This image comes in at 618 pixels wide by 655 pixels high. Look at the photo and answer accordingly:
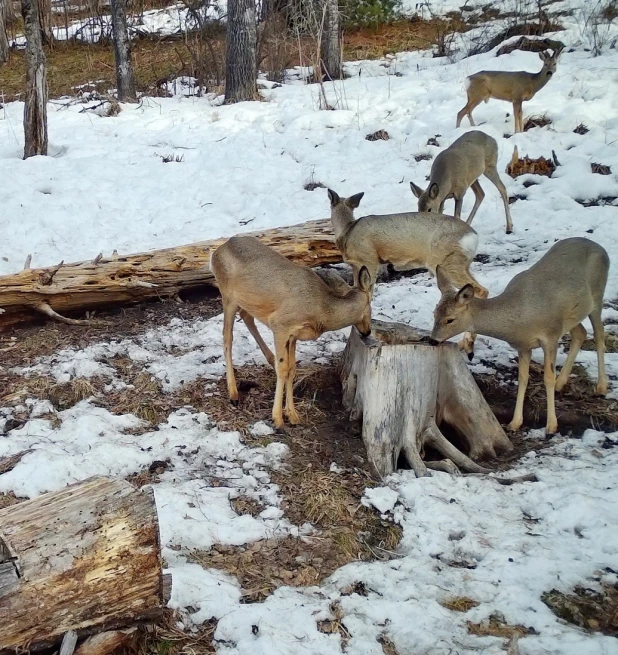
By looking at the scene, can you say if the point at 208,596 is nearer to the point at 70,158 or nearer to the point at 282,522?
the point at 282,522

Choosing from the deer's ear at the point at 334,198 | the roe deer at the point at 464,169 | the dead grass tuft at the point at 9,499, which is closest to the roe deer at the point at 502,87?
the roe deer at the point at 464,169

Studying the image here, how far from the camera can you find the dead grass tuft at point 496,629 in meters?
3.58

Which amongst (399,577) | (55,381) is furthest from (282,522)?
(55,381)

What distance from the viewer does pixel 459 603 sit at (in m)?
3.83

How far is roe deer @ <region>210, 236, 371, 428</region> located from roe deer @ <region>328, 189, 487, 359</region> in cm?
141

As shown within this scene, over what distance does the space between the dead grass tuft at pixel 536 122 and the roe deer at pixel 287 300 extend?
814cm

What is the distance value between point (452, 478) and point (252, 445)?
151 centimetres

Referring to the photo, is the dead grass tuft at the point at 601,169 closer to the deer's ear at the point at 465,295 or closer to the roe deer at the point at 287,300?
the deer's ear at the point at 465,295

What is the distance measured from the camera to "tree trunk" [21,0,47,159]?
37.9 ft

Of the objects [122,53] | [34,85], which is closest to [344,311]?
[34,85]

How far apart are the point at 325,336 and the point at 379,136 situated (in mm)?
6612

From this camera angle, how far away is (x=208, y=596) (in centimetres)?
377

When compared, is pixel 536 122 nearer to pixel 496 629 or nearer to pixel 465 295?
pixel 465 295

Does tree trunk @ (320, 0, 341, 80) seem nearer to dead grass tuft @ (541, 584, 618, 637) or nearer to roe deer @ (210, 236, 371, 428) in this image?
roe deer @ (210, 236, 371, 428)
